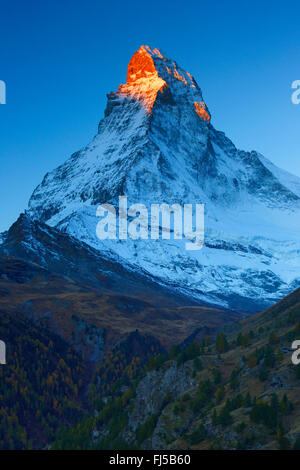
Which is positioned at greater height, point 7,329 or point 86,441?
point 7,329

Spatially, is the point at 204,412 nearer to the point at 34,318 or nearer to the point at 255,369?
the point at 255,369

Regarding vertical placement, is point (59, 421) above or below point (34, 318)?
below

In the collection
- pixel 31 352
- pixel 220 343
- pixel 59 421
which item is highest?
pixel 220 343

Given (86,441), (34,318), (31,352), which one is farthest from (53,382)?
(86,441)

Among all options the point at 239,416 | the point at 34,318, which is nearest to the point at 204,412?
the point at 239,416
